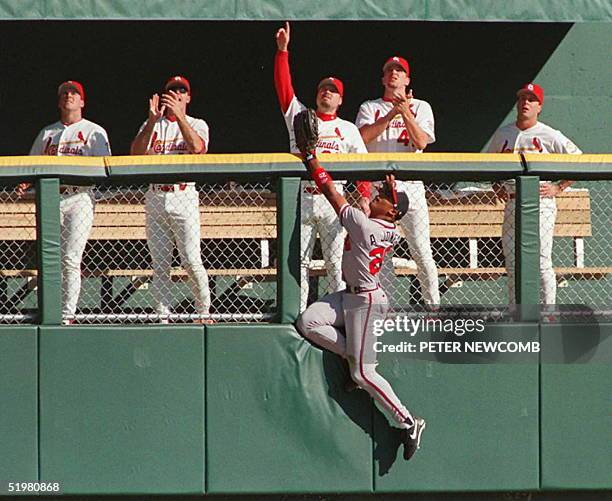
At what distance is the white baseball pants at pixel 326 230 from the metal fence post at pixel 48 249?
1.33 meters

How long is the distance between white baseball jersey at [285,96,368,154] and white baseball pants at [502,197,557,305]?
1.10 meters

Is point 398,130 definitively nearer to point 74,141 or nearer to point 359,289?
point 359,289

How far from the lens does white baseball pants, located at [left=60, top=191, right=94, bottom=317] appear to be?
691cm

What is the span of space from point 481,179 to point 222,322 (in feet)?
5.11

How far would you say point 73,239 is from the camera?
276 inches

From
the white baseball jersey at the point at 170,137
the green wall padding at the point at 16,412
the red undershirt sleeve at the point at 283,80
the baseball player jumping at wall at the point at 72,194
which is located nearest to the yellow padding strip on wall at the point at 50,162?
the baseball player jumping at wall at the point at 72,194

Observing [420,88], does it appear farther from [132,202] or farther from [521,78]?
[132,202]

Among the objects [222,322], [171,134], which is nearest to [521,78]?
[171,134]

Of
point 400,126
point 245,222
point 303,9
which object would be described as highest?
point 303,9

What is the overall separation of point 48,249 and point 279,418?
1.47 m

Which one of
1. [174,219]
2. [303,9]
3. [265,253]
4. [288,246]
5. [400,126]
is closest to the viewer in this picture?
[288,246]

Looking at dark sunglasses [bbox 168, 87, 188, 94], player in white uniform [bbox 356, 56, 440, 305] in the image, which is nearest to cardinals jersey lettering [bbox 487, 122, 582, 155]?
player in white uniform [bbox 356, 56, 440, 305]

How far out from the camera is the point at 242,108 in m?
10.7

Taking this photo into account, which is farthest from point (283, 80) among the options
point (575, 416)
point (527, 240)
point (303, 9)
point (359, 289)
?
point (575, 416)
